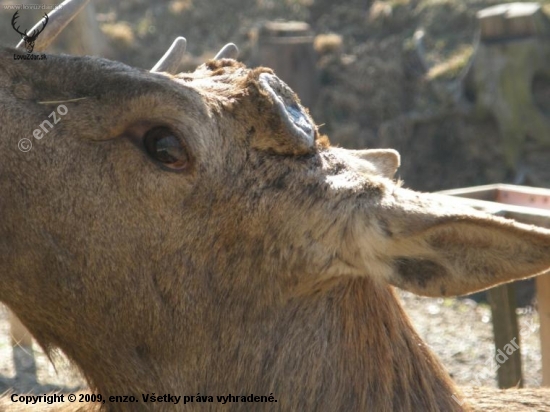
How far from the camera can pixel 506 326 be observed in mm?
6027

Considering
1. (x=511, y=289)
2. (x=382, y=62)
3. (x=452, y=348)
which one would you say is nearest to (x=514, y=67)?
(x=382, y=62)

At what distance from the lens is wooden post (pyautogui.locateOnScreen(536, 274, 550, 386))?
5.58 meters

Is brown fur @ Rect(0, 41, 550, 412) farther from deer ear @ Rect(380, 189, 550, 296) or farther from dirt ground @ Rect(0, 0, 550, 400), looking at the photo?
dirt ground @ Rect(0, 0, 550, 400)

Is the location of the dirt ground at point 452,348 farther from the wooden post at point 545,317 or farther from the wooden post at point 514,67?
the wooden post at point 514,67

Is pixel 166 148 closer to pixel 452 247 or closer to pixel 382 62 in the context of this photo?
pixel 452 247

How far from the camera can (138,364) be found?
353 cm

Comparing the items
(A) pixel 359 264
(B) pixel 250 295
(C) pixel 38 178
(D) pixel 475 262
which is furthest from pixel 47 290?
(D) pixel 475 262

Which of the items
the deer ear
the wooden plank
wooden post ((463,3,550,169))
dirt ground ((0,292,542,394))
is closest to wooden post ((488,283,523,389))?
the wooden plank

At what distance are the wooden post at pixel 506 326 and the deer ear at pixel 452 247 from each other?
2867 millimetres

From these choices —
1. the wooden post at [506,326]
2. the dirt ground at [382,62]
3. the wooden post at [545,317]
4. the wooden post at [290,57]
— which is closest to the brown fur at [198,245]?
the wooden post at [545,317]

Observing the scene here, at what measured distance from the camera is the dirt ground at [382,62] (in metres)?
12.7

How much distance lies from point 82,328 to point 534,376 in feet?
16.5

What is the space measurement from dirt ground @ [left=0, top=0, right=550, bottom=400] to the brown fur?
8.23 meters

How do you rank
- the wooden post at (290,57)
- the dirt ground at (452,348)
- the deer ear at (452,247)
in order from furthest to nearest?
the wooden post at (290,57) → the dirt ground at (452,348) → the deer ear at (452,247)
